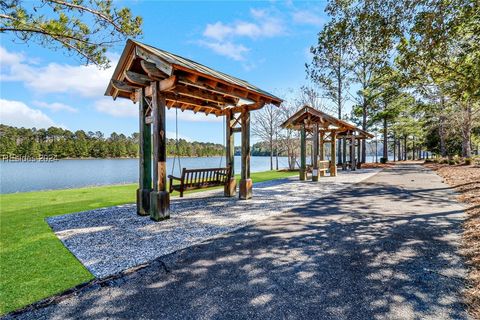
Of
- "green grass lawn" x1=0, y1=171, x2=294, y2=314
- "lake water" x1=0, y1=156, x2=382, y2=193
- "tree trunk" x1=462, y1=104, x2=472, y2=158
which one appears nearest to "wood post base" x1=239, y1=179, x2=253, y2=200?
"lake water" x1=0, y1=156, x2=382, y2=193

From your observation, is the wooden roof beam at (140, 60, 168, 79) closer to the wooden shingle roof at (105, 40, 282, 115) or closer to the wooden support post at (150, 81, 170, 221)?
the wooden shingle roof at (105, 40, 282, 115)

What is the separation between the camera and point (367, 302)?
2.46 m

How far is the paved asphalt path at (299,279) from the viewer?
235 centimetres

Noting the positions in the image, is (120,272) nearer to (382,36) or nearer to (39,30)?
(39,30)

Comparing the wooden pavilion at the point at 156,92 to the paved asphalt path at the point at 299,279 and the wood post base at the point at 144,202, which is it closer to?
the wood post base at the point at 144,202

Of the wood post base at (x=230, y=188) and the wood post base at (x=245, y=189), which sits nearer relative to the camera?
the wood post base at (x=245, y=189)

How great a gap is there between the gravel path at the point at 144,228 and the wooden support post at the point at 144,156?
21.4 inches

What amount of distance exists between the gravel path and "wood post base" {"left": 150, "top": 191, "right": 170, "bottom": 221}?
0.66 ft

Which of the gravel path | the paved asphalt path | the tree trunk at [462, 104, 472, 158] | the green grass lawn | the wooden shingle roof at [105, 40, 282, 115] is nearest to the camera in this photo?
the paved asphalt path

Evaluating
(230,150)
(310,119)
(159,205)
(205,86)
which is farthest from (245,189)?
(310,119)

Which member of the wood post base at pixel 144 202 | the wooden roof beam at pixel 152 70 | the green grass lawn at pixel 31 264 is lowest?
the green grass lawn at pixel 31 264

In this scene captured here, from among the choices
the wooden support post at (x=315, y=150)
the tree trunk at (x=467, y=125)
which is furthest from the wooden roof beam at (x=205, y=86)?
the tree trunk at (x=467, y=125)

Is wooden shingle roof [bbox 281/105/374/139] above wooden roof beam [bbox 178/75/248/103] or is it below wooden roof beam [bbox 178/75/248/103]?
above

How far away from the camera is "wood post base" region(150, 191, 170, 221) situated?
5.60m
